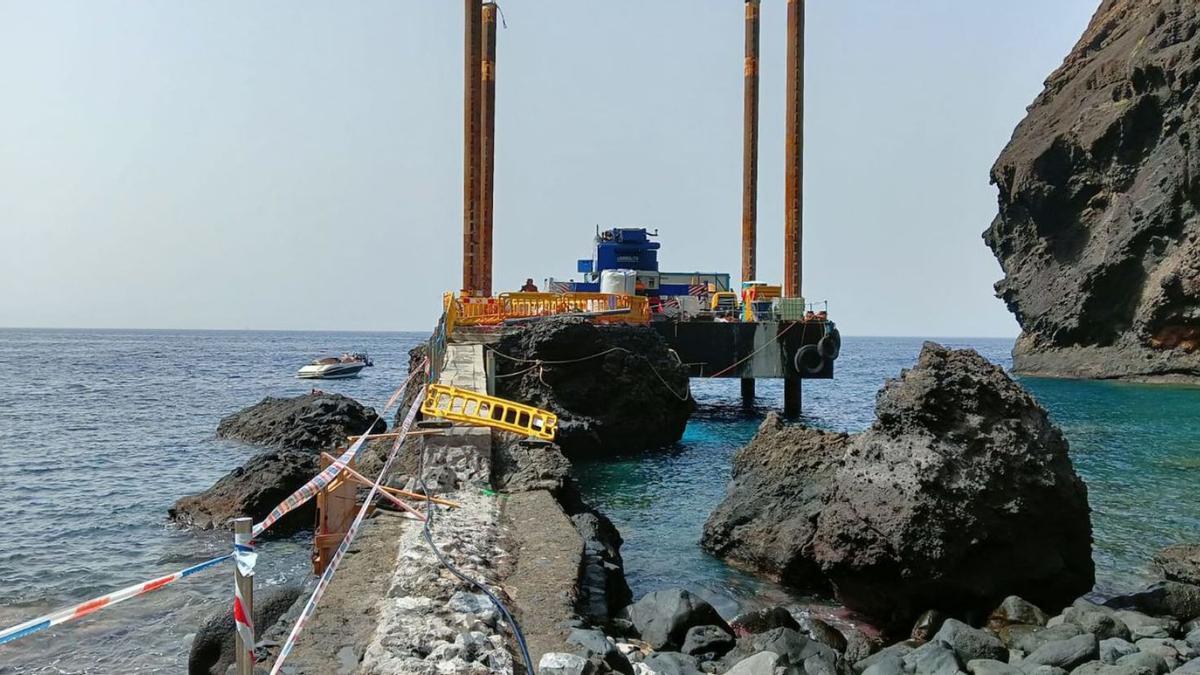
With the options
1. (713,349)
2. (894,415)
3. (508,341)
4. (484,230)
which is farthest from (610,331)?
(894,415)

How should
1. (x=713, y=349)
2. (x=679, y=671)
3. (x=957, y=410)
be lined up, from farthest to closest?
(x=713, y=349) → (x=957, y=410) → (x=679, y=671)

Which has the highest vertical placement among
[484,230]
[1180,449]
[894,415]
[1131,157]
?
[1131,157]

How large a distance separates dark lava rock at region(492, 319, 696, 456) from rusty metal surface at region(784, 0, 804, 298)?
13.1 meters

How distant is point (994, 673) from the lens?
7227 millimetres

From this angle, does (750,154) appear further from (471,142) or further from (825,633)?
(825,633)

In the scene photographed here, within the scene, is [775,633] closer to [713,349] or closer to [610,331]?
[610,331]

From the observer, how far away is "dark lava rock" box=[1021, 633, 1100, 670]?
7.67m

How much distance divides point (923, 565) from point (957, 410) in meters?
1.84

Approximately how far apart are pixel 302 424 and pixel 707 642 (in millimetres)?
21034

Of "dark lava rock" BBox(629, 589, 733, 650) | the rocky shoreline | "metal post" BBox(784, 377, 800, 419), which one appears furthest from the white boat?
"dark lava rock" BBox(629, 589, 733, 650)

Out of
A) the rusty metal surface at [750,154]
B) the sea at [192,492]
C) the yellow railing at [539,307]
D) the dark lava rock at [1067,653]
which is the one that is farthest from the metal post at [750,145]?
the dark lava rock at [1067,653]

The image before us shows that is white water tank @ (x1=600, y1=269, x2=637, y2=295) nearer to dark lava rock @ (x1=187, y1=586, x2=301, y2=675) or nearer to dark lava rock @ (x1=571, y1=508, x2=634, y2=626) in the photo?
dark lava rock @ (x1=571, y1=508, x2=634, y2=626)

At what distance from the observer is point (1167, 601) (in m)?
9.59

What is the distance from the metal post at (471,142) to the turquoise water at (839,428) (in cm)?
926
